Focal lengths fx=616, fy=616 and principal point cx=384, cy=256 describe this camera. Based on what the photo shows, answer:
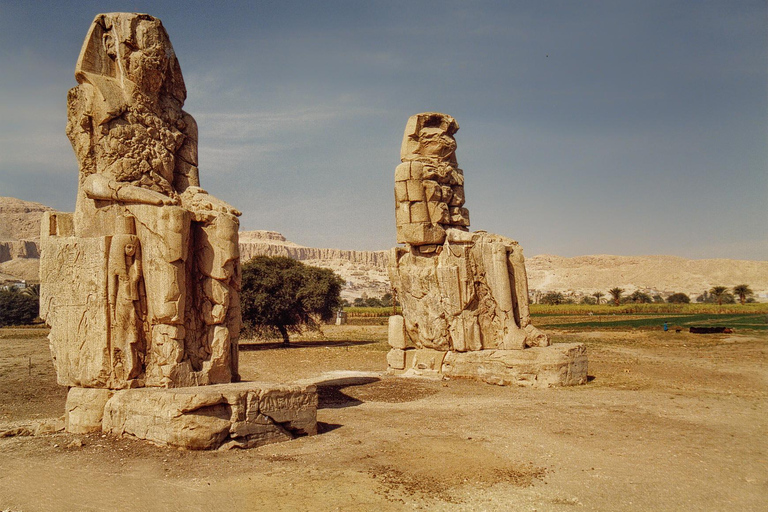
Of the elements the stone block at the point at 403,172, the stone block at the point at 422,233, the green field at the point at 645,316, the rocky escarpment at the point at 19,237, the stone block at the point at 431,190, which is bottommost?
the green field at the point at 645,316

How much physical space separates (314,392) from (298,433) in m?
0.52

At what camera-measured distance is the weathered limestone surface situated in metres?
7.89

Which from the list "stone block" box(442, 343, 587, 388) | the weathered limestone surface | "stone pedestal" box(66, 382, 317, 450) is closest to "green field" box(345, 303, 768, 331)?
"stone block" box(442, 343, 587, 388)

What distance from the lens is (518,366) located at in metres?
11.9

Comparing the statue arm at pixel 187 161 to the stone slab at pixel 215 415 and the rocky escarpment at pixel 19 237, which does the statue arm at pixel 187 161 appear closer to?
the stone slab at pixel 215 415

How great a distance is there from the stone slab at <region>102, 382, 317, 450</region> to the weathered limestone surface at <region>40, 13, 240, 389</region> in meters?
0.77

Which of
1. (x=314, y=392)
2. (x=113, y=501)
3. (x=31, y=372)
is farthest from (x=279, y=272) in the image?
(x=113, y=501)

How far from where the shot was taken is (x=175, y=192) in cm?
926

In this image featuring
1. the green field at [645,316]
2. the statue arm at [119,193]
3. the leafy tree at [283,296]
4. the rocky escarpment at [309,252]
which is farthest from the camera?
the rocky escarpment at [309,252]

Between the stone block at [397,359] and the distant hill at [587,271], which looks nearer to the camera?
the stone block at [397,359]

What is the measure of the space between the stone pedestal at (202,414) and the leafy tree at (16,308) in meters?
31.9

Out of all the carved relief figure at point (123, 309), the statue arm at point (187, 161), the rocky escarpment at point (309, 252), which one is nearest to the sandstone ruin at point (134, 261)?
the carved relief figure at point (123, 309)

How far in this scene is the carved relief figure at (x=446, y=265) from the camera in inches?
511

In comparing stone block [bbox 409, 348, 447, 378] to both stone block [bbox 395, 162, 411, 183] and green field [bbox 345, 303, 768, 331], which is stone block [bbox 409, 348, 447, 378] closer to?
stone block [bbox 395, 162, 411, 183]
